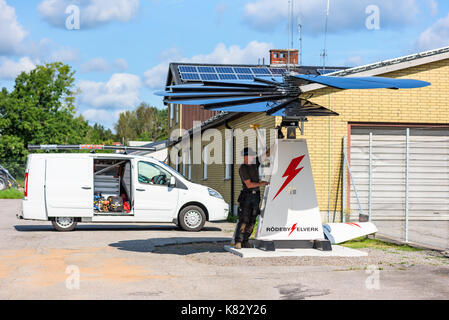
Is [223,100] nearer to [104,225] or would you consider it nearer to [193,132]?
[104,225]

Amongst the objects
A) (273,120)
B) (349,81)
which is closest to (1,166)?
(273,120)

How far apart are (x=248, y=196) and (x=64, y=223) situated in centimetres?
667

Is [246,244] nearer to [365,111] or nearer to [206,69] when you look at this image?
[365,111]

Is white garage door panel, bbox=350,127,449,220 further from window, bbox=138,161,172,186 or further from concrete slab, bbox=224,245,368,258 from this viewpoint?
concrete slab, bbox=224,245,368,258

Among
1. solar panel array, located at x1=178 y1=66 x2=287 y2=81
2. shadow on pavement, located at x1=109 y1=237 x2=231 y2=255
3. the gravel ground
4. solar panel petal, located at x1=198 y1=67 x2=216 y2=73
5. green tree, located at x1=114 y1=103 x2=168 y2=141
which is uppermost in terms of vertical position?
green tree, located at x1=114 y1=103 x2=168 y2=141

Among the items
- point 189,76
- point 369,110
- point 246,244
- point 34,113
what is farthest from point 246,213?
point 34,113

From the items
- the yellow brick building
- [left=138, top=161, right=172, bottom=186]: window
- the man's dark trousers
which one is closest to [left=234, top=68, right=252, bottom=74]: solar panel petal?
the yellow brick building

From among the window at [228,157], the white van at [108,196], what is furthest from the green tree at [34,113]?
the white van at [108,196]

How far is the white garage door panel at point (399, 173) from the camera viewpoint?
17.6 meters

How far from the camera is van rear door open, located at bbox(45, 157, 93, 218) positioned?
1533 cm

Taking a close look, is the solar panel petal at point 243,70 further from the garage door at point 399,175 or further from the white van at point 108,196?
the white van at point 108,196

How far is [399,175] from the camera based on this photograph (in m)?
17.8

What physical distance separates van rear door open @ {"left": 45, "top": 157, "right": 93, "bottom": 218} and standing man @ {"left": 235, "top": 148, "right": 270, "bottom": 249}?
5965mm
